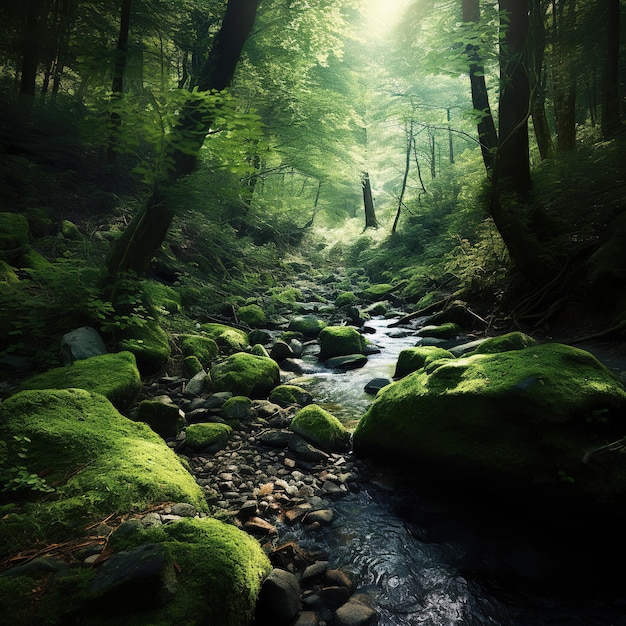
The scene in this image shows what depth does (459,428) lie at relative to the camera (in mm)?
3258

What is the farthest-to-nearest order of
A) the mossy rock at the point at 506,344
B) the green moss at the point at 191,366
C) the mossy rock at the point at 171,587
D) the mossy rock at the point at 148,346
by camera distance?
Result: the green moss at the point at 191,366, the mossy rock at the point at 148,346, the mossy rock at the point at 506,344, the mossy rock at the point at 171,587

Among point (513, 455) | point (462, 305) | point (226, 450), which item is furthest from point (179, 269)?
point (513, 455)

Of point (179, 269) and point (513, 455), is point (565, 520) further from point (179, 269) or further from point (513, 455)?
point (179, 269)

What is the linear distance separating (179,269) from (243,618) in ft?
26.5

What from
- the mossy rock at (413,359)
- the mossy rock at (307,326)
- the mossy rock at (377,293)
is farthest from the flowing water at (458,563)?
the mossy rock at (377,293)

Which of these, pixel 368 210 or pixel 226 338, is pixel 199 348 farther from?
pixel 368 210

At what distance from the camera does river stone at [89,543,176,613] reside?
5.03 feet

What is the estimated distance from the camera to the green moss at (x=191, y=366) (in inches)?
220

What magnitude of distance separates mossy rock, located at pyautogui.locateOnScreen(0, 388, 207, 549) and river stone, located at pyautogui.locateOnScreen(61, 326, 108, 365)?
56.2 inches

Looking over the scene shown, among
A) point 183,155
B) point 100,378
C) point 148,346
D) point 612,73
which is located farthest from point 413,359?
point 612,73

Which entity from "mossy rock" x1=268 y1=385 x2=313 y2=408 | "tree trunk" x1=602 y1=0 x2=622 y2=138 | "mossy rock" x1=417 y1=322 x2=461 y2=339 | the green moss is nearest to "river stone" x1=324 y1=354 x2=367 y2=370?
"mossy rock" x1=268 y1=385 x2=313 y2=408

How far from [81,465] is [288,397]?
309 centimetres

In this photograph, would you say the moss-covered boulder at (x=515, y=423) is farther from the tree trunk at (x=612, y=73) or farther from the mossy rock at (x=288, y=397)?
the tree trunk at (x=612, y=73)

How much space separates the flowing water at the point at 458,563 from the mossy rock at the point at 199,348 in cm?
361
